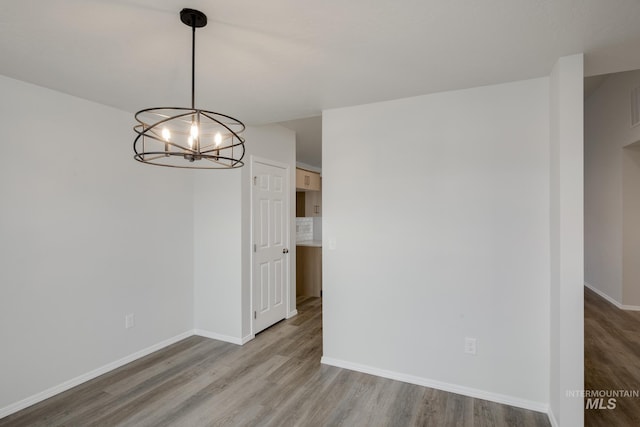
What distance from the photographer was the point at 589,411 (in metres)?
2.27

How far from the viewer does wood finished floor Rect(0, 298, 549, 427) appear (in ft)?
7.20

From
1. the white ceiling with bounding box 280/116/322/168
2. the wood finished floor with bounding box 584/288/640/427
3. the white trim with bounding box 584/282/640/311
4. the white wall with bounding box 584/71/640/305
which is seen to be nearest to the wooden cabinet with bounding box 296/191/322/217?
the white ceiling with bounding box 280/116/322/168

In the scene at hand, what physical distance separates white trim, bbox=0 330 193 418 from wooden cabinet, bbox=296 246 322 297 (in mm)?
2262

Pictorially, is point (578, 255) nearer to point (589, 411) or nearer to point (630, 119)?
point (589, 411)

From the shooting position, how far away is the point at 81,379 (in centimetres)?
268

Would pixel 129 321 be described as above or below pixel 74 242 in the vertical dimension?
below


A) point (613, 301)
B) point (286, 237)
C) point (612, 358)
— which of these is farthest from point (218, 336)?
point (613, 301)

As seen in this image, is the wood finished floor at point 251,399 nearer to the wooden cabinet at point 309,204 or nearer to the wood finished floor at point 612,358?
the wood finished floor at point 612,358

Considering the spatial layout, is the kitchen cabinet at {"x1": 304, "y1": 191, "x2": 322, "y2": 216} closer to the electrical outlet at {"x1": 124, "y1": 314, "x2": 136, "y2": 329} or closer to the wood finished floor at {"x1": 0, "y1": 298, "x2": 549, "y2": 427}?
the wood finished floor at {"x1": 0, "y1": 298, "x2": 549, "y2": 427}

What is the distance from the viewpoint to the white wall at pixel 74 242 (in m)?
2.30

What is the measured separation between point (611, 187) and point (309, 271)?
482cm

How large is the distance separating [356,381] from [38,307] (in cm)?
264

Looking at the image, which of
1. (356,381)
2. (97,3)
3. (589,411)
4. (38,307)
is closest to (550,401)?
(589,411)

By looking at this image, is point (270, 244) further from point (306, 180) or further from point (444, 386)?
Result: point (444, 386)
